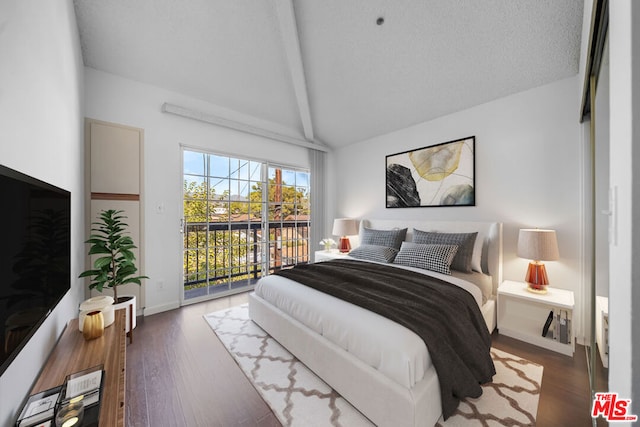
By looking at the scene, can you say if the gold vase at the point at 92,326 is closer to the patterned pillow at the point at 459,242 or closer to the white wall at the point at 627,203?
the white wall at the point at 627,203

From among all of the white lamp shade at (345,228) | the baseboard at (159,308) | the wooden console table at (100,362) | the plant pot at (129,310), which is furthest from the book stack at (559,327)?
the baseboard at (159,308)

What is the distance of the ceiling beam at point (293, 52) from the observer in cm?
223

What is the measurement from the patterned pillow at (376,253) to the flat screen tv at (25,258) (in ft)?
8.70

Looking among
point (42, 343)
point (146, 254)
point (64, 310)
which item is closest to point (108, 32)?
point (146, 254)

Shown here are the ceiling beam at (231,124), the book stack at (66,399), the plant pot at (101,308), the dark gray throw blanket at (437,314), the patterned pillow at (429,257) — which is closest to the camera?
the book stack at (66,399)

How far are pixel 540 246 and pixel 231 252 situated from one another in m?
3.67

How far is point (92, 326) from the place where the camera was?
1457 mm

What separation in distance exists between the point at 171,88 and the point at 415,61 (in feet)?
9.56

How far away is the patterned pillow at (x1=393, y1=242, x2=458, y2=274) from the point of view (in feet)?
7.93

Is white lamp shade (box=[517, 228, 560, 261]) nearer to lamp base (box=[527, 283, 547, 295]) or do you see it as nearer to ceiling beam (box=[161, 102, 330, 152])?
lamp base (box=[527, 283, 547, 295])

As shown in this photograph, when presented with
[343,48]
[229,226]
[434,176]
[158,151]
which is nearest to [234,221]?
[229,226]

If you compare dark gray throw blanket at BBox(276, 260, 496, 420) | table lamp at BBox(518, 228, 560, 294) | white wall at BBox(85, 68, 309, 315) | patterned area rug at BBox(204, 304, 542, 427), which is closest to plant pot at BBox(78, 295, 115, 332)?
patterned area rug at BBox(204, 304, 542, 427)

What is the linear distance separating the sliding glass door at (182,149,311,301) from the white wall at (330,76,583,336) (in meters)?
2.24

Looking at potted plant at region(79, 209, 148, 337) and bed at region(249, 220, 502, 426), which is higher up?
potted plant at region(79, 209, 148, 337)
